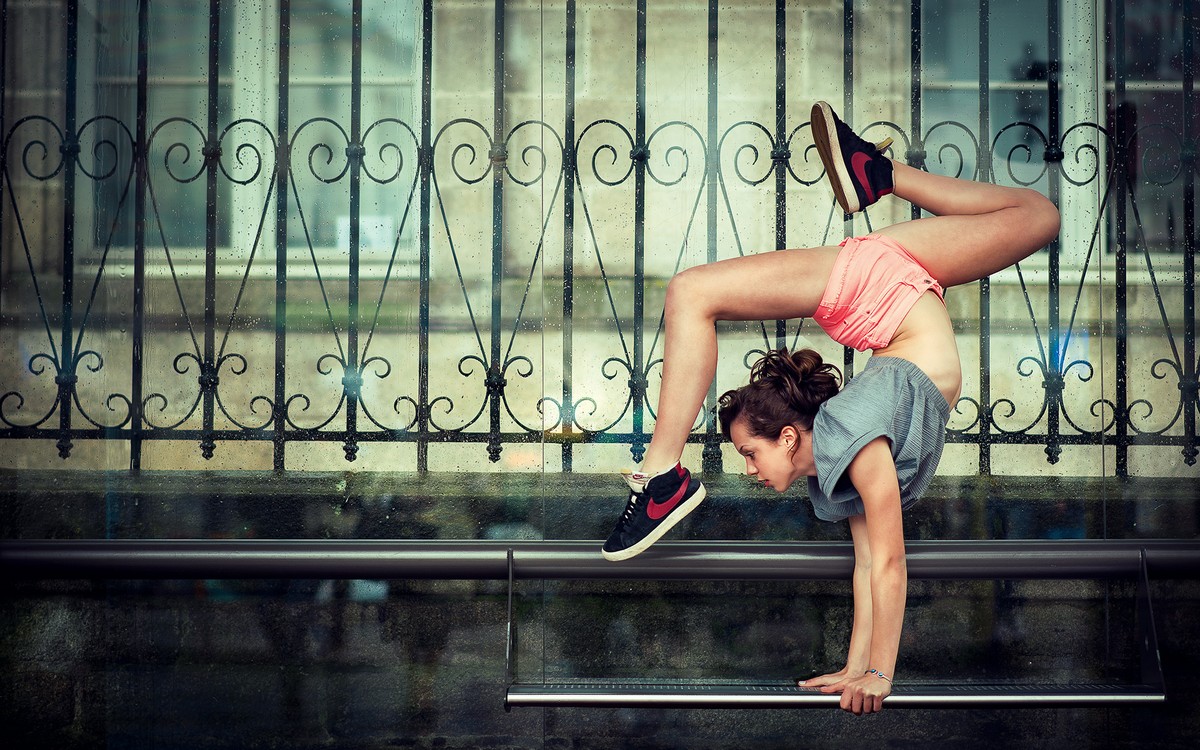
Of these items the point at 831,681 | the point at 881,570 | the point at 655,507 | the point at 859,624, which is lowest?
the point at 831,681

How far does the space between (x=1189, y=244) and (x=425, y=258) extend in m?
2.04

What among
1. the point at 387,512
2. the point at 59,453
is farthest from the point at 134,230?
the point at 387,512

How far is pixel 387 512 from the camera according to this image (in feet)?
7.95

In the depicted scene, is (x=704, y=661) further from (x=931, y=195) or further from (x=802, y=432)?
(x=931, y=195)

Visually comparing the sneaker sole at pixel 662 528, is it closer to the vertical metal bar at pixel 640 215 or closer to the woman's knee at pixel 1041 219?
the vertical metal bar at pixel 640 215

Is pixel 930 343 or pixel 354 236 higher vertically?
pixel 354 236

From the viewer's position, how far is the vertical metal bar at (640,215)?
2436 millimetres

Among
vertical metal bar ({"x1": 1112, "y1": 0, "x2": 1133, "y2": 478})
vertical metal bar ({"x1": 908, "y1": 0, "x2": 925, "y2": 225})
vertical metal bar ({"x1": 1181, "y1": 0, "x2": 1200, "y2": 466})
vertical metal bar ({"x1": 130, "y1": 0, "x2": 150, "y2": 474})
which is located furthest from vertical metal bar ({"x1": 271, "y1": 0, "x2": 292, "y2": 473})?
vertical metal bar ({"x1": 1181, "y1": 0, "x2": 1200, "y2": 466})

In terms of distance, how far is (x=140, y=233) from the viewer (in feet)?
8.14

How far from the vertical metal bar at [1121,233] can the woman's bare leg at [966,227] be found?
624 mm

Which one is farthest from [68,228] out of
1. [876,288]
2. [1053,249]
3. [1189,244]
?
[1189,244]

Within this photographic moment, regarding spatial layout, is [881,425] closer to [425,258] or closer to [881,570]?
[881,570]

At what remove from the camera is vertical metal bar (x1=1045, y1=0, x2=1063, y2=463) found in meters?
2.42

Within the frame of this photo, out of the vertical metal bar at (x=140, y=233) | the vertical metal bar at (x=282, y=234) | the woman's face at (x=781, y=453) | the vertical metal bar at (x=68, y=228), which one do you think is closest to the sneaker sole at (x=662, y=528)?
the woman's face at (x=781, y=453)
